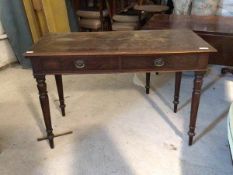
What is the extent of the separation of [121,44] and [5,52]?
6.15ft

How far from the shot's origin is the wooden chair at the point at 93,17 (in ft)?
9.63

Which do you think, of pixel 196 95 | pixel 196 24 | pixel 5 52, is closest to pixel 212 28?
pixel 196 24

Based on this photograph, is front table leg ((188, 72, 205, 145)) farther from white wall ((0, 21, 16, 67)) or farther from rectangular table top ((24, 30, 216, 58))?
white wall ((0, 21, 16, 67))

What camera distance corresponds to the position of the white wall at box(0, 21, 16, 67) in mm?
2599

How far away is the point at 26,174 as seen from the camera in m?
1.33

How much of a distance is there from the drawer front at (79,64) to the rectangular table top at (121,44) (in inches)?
1.4

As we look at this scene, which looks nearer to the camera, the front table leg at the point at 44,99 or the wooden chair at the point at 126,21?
the front table leg at the point at 44,99

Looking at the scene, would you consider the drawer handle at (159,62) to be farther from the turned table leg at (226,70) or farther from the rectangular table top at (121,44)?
the turned table leg at (226,70)

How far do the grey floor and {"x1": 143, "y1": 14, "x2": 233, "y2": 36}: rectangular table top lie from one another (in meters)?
0.57

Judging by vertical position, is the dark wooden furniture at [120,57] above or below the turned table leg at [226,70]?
above

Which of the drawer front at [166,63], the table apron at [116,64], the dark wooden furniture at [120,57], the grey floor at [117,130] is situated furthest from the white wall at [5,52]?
the drawer front at [166,63]

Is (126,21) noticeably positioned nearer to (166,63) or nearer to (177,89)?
(177,89)

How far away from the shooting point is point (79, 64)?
1.21 m

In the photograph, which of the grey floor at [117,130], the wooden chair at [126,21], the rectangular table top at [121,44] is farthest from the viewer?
the wooden chair at [126,21]
